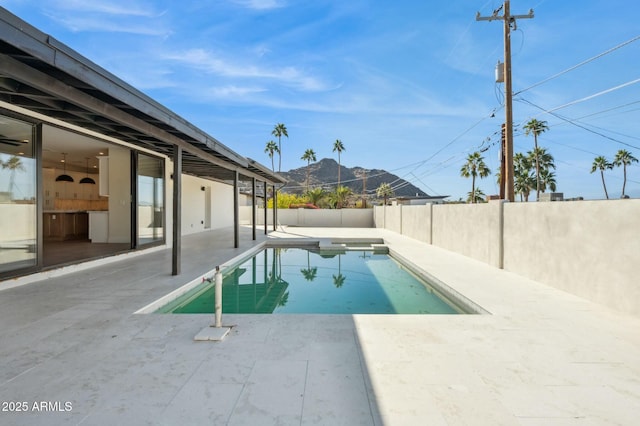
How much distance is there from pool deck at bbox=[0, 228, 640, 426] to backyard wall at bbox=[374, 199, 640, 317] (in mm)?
386

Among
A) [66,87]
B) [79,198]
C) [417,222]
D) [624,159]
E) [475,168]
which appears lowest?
[417,222]

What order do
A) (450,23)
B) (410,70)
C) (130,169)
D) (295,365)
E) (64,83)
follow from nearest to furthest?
(295,365), (64,83), (130,169), (450,23), (410,70)

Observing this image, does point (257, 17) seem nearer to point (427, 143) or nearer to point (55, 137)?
point (55, 137)

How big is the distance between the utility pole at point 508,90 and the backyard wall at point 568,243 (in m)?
1.24

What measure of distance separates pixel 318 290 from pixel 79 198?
12237mm

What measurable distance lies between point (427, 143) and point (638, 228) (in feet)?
83.8

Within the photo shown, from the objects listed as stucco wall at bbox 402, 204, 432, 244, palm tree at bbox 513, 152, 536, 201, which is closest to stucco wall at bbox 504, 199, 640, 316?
stucco wall at bbox 402, 204, 432, 244

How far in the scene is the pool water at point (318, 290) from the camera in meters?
4.71

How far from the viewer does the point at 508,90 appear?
816 cm

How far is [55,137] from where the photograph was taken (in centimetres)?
680

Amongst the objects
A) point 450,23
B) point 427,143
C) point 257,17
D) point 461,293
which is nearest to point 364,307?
point 461,293

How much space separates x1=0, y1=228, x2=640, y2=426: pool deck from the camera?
188cm

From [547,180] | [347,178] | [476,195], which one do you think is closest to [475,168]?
[476,195]

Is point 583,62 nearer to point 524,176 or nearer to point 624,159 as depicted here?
point 524,176
